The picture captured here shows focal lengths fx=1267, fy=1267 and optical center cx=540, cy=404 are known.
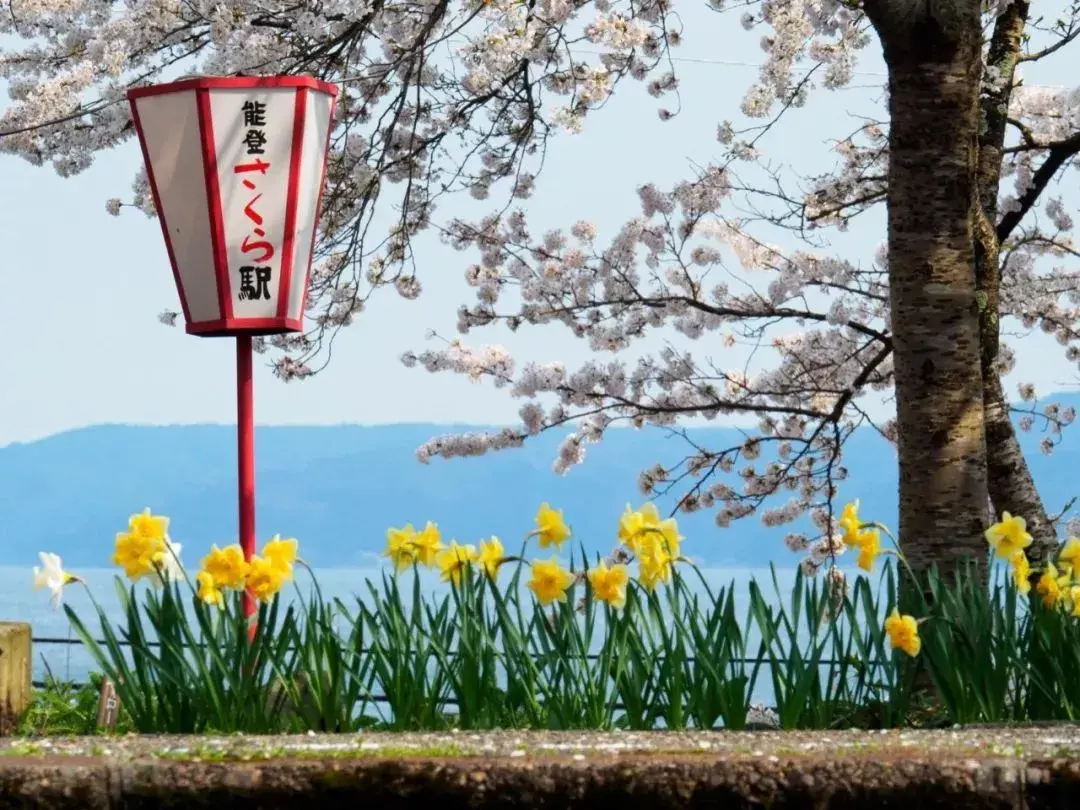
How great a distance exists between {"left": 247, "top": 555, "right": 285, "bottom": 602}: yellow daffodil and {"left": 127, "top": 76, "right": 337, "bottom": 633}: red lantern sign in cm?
90

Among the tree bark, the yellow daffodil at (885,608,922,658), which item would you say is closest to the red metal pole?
the yellow daffodil at (885,608,922,658)

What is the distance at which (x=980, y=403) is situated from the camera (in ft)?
16.5

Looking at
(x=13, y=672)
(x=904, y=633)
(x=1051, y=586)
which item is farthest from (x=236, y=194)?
(x=1051, y=586)

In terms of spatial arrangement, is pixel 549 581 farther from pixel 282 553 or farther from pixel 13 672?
pixel 13 672

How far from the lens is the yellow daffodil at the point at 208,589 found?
3.45m

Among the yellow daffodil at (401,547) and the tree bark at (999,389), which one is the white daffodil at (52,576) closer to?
the yellow daffodil at (401,547)

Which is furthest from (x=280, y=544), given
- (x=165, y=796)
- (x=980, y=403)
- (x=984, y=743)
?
(x=980, y=403)

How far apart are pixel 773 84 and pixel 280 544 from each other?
563 centimetres

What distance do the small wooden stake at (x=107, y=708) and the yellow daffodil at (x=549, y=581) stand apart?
1715mm

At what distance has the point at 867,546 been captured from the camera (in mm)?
3816

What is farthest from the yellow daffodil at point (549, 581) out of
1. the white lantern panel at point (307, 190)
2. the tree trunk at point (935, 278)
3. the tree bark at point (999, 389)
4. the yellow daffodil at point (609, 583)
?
the tree bark at point (999, 389)

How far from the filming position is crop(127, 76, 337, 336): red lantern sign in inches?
172

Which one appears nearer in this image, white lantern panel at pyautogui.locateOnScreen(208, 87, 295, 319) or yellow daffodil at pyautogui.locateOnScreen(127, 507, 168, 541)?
yellow daffodil at pyautogui.locateOnScreen(127, 507, 168, 541)

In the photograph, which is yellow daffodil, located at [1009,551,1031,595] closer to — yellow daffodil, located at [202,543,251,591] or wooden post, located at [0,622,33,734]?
yellow daffodil, located at [202,543,251,591]
